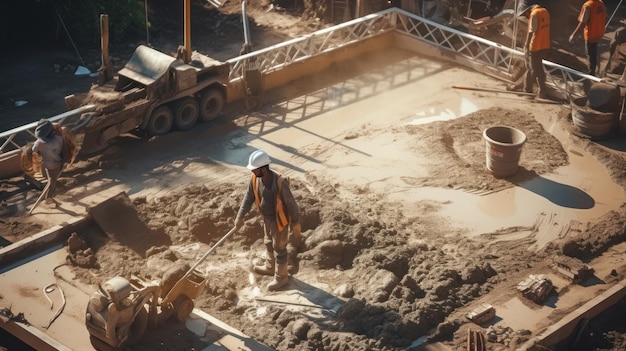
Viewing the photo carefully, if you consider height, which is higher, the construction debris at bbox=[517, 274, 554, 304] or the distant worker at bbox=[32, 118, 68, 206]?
the distant worker at bbox=[32, 118, 68, 206]

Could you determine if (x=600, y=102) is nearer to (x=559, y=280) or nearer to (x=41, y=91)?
(x=559, y=280)

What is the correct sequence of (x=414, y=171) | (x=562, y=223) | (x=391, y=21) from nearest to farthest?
1. (x=562, y=223)
2. (x=414, y=171)
3. (x=391, y=21)

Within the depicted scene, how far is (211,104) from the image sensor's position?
56.9 feet

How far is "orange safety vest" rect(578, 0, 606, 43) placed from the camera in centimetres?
1834

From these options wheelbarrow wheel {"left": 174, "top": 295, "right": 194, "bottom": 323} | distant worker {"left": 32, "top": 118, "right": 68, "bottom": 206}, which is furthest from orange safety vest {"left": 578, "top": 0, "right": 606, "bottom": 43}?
wheelbarrow wheel {"left": 174, "top": 295, "right": 194, "bottom": 323}

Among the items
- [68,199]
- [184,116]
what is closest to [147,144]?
[184,116]

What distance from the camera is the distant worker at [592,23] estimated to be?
60.1ft

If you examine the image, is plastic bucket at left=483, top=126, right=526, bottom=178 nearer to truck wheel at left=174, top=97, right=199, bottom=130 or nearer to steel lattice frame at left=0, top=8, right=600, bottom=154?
steel lattice frame at left=0, top=8, right=600, bottom=154

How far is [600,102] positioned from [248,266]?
25.7 ft

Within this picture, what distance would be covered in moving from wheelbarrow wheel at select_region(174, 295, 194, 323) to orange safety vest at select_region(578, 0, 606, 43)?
10.9 m

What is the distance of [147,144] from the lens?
16.5 metres

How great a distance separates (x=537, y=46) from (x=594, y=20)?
1574 mm

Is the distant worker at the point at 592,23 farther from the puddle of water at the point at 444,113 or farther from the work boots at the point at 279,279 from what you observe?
the work boots at the point at 279,279

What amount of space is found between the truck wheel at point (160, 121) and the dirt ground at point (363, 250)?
2.58ft
